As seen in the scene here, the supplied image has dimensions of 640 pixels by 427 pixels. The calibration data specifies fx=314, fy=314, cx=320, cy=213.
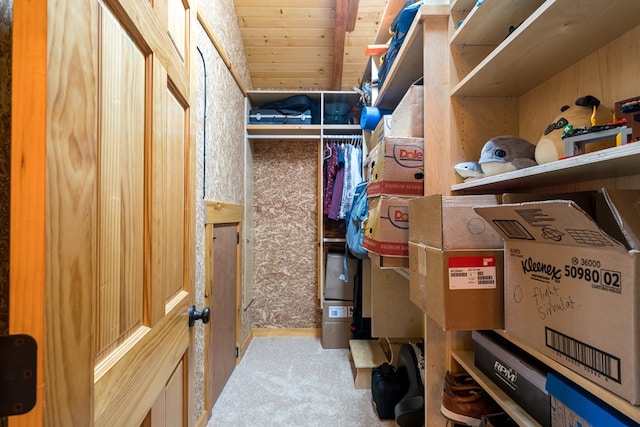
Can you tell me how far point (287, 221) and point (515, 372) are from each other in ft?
8.59

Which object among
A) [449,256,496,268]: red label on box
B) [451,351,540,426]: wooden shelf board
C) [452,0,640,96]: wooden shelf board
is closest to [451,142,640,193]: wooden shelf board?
[449,256,496,268]: red label on box

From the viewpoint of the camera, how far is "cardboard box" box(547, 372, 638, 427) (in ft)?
2.16

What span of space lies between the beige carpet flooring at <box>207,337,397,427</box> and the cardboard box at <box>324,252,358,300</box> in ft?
1.67

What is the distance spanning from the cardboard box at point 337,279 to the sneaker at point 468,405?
1780mm

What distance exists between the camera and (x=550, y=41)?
35.8 inches

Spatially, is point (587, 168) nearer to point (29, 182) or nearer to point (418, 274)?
point (418, 274)

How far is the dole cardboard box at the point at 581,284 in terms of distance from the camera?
58cm

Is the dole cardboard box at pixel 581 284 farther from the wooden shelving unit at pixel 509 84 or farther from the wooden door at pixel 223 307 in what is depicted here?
the wooden door at pixel 223 307

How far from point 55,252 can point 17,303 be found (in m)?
0.06

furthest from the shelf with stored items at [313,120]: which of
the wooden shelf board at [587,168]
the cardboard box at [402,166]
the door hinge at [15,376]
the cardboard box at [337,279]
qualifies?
the door hinge at [15,376]

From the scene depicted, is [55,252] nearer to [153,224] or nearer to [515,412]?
[153,224]

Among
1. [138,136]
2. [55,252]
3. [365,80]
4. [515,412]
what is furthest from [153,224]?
[365,80]

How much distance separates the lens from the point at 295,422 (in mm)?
1924

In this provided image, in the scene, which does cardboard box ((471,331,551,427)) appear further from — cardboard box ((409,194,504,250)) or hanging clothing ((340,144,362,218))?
hanging clothing ((340,144,362,218))
